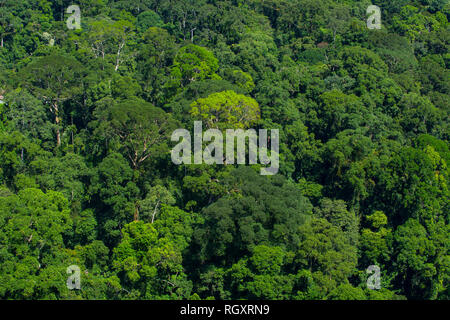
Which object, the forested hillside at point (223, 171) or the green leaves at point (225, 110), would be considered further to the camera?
the green leaves at point (225, 110)

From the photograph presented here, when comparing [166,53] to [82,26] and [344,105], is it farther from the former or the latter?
[344,105]

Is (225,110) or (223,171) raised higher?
(225,110)

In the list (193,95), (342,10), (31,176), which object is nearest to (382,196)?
(193,95)

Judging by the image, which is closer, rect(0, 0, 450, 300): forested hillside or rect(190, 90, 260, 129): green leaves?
rect(0, 0, 450, 300): forested hillside

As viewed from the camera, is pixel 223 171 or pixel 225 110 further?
pixel 225 110

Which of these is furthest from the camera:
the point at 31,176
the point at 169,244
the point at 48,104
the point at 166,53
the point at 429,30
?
the point at 429,30

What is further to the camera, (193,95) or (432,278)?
(193,95)
